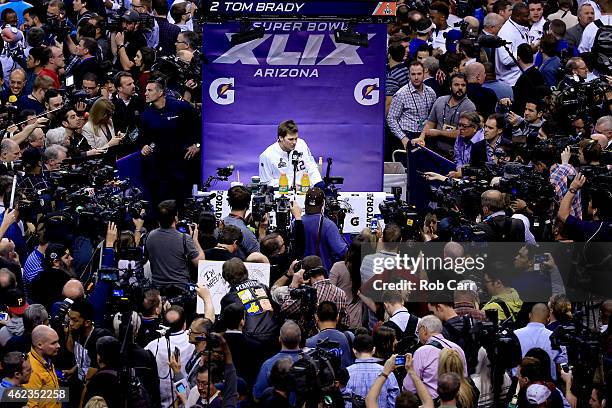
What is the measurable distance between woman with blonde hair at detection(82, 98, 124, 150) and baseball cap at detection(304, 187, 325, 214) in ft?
12.4

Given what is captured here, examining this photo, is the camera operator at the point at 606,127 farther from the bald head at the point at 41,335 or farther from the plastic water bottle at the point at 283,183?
the bald head at the point at 41,335

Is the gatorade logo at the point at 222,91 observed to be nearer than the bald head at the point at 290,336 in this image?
No

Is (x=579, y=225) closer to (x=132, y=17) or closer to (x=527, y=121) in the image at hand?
(x=527, y=121)

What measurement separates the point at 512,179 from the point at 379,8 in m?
4.39

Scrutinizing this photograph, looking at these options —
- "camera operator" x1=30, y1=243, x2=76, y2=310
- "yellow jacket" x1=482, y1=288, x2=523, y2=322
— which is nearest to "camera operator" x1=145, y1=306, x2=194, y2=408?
"camera operator" x1=30, y1=243, x2=76, y2=310

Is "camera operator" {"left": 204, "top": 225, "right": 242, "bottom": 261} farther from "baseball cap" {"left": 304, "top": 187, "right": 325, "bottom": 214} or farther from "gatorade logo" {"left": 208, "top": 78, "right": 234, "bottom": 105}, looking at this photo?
"gatorade logo" {"left": 208, "top": 78, "right": 234, "bottom": 105}

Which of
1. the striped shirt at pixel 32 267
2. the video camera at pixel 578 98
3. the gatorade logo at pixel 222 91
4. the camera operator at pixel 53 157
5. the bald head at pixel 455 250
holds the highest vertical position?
the gatorade logo at pixel 222 91

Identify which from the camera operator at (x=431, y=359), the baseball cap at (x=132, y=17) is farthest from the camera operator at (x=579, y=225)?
the baseball cap at (x=132, y=17)

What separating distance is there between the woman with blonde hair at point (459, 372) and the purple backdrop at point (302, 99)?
7.52 m

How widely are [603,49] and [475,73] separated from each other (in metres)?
1.83

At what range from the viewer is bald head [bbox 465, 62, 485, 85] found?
63.9 ft

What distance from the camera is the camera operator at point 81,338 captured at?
1288cm

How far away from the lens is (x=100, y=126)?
1841cm

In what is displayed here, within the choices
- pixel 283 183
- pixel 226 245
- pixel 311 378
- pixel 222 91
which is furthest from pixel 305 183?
pixel 311 378
